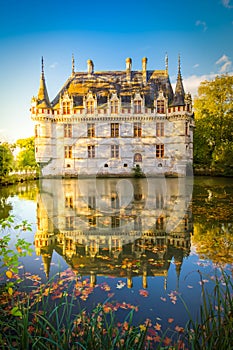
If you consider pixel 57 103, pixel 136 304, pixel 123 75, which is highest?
pixel 123 75

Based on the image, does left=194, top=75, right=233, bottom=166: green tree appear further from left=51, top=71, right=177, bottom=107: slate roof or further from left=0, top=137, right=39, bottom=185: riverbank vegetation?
left=0, top=137, right=39, bottom=185: riverbank vegetation

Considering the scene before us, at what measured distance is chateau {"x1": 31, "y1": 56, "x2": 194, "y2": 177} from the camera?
24859 millimetres

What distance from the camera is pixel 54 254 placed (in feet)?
16.6

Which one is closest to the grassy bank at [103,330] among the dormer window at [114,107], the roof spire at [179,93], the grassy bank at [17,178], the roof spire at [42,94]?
the grassy bank at [17,178]

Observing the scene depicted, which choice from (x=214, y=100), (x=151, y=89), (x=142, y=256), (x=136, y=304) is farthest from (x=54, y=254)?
(x=214, y=100)

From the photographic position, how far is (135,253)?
16.5 ft

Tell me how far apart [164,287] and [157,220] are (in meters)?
3.87

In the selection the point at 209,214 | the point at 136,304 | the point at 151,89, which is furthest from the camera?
the point at 151,89

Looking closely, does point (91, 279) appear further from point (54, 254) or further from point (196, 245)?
point (196, 245)

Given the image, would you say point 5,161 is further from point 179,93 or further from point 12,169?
point 179,93

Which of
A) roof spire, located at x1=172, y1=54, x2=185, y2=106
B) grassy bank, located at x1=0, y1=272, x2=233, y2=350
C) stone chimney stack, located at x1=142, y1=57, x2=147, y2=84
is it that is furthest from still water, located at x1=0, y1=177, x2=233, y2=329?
stone chimney stack, located at x1=142, y1=57, x2=147, y2=84

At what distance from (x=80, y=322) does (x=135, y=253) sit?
2.30m

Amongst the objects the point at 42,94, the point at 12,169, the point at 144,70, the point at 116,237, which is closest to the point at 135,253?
the point at 116,237

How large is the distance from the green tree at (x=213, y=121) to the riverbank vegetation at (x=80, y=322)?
2423 cm
